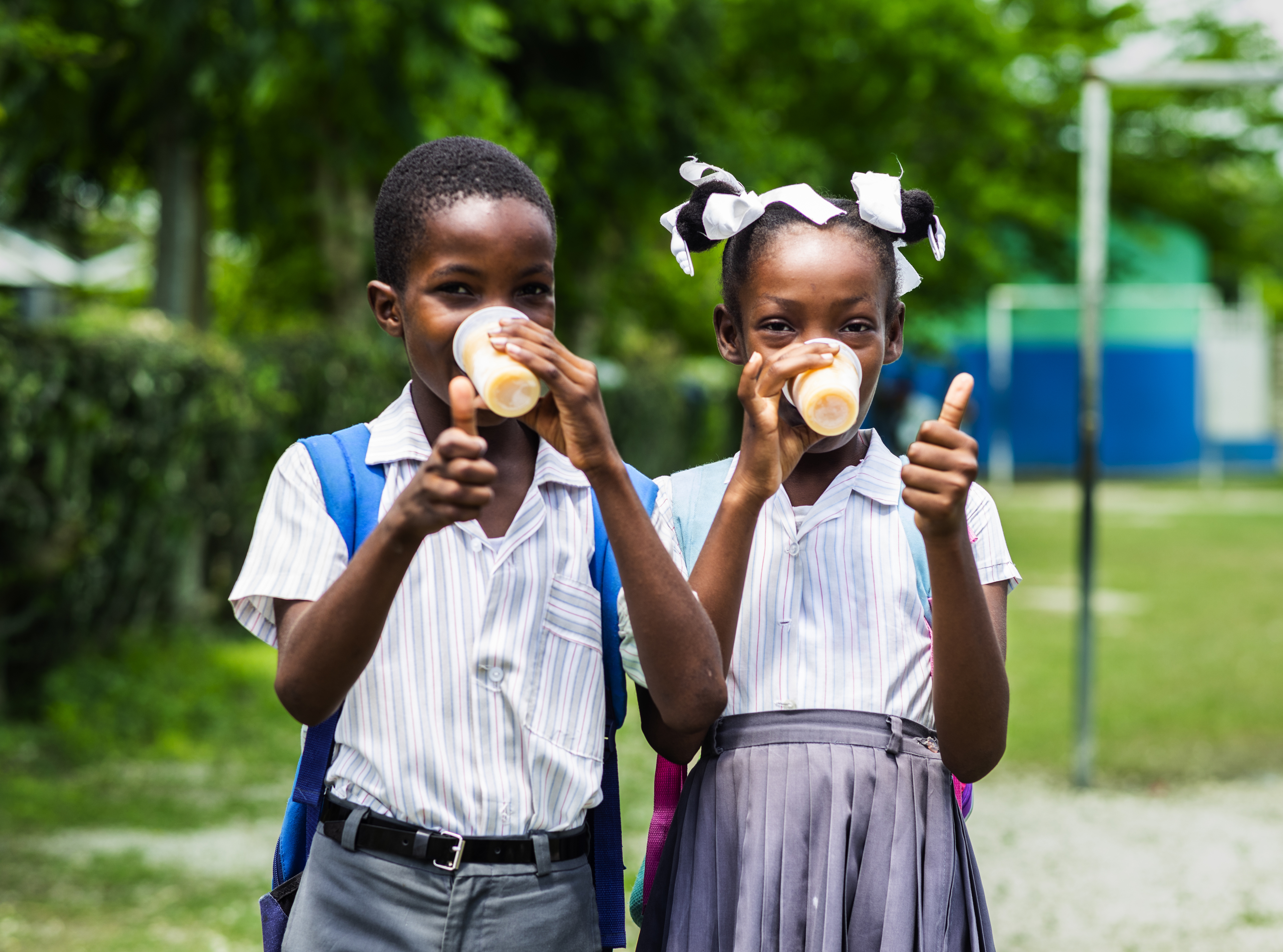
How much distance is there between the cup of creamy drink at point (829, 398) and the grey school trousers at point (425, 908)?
656mm

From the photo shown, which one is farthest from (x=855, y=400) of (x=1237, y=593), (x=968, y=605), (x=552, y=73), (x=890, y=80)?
(x=890, y=80)

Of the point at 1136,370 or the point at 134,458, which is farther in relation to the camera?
the point at 1136,370

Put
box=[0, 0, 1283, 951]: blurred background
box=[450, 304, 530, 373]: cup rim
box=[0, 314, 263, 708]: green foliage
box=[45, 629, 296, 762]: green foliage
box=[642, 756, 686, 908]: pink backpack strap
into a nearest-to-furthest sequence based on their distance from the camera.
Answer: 1. box=[450, 304, 530, 373]: cup rim
2. box=[642, 756, 686, 908]: pink backpack strap
3. box=[0, 0, 1283, 951]: blurred background
4. box=[0, 314, 263, 708]: green foliage
5. box=[45, 629, 296, 762]: green foliage

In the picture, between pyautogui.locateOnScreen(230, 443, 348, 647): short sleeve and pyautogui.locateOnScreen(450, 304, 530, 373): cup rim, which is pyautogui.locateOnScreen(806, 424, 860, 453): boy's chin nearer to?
pyautogui.locateOnScreen(450, 304, 530, 373): cup rim

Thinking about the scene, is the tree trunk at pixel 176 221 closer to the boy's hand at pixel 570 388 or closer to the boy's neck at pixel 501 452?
the boy's neck at pixel 501 452

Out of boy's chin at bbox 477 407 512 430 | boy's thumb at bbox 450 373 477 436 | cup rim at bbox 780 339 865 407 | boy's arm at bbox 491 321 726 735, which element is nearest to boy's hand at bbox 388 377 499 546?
boy's thumb at bbox 450 373 477 436

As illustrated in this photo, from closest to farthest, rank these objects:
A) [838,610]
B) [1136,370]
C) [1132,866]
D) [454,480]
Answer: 1. [454,480]
2. [838,610]
3. [1132,866]
4. [1136,370]

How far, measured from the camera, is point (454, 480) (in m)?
1.50

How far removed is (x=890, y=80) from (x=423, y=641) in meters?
15.6

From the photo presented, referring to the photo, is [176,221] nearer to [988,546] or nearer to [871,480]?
[871,480]

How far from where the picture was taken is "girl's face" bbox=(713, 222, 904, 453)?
1874 millimetres

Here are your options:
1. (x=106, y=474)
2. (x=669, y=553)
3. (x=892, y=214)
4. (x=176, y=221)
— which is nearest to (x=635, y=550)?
(x=669, y=553)

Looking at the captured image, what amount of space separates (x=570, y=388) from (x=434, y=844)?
60 cm

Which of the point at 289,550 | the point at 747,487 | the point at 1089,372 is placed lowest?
the point at 289,550
